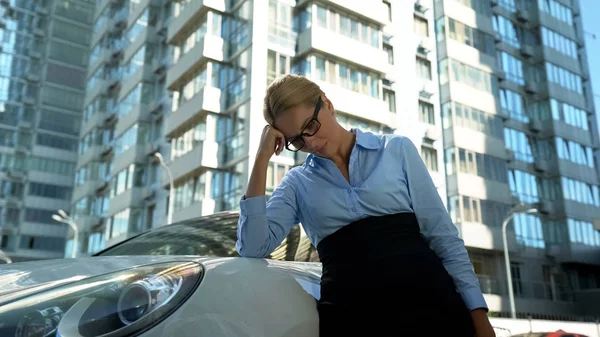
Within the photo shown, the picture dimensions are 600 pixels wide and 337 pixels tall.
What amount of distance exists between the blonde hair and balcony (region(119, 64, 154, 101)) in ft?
95.8

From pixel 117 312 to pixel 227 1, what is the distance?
77.6 ft

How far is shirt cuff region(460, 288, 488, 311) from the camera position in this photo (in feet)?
4.89

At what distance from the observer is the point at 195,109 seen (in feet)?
74.0

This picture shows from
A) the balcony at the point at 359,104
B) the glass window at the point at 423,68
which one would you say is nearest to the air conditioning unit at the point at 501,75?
the glass window at the point at 423,68

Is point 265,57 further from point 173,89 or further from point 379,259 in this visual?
point 379,259

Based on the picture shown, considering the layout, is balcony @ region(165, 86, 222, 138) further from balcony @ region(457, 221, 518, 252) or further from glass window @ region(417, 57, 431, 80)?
balcony @ region(457, 221, 518, 252)

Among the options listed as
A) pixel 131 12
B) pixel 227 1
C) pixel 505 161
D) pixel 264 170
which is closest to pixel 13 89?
pixel 131 12

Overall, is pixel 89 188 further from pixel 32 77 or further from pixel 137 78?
pixel 32 77

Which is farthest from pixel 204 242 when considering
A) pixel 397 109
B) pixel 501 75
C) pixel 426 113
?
pixel 501 75

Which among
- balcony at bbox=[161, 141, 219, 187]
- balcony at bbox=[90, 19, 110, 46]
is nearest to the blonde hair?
balcony at bbox=[161, 141, 219, 187]

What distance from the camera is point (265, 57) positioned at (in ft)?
70.3

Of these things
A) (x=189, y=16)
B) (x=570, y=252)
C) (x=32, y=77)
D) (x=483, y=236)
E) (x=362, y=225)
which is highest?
(x=32, y=77)

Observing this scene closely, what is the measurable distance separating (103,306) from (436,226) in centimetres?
95

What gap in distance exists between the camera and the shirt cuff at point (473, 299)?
4.89 ft
